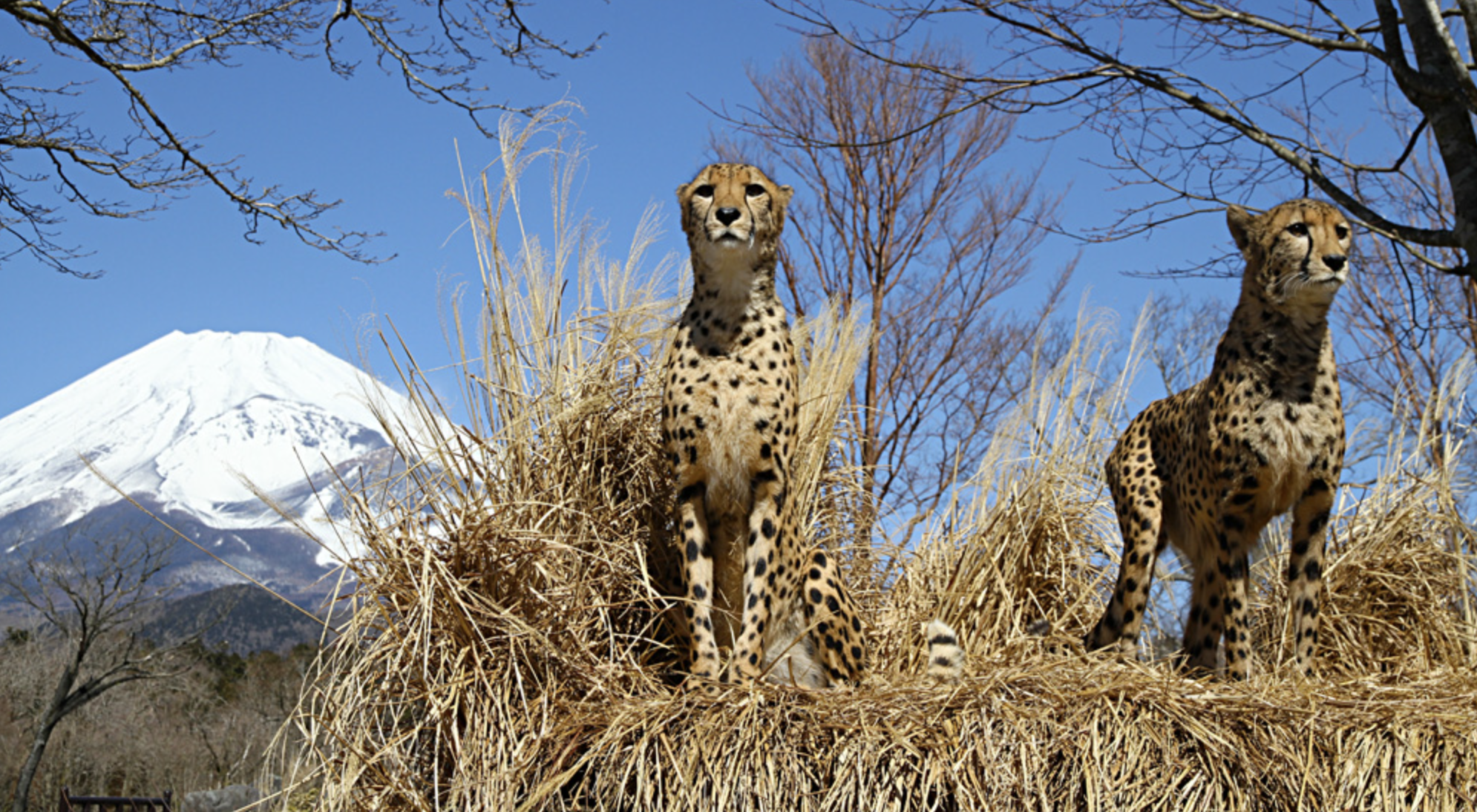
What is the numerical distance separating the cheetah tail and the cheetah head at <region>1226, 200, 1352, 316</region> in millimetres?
1355

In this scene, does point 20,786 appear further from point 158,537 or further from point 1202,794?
point 1202,794

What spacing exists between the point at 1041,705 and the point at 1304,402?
121 cm

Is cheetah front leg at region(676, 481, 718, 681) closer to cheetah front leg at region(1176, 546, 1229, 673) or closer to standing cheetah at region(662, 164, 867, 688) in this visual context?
standing cheetah at region(662, 164, 867, 688)

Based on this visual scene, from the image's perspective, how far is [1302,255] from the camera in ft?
10.1

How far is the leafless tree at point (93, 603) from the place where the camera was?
17406mm

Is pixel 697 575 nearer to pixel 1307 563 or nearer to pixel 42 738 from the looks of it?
pixel 1307 563

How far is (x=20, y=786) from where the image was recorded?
15773 mm

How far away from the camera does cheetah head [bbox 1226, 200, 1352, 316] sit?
305 cm

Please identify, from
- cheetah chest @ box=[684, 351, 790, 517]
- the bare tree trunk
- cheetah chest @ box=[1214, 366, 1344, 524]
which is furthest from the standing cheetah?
the bare tree trunk

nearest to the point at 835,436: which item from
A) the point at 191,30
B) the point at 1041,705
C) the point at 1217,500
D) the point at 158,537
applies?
the point at 1217,500

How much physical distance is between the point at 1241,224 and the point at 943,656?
156cm

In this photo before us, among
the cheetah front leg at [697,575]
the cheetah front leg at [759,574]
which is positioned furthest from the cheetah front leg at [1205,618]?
the cheetah front leg at [697,575]

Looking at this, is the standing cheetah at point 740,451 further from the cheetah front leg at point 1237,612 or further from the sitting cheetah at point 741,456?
the cheetah front leg at point 1237,612

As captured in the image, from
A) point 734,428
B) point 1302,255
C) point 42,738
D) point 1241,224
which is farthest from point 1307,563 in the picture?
point 42,738
